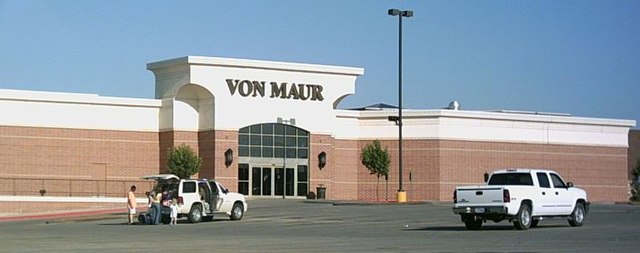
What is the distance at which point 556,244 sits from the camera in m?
24.3

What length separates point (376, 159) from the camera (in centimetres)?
6550

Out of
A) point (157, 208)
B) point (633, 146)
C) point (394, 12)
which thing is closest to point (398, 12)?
point (394, 12)

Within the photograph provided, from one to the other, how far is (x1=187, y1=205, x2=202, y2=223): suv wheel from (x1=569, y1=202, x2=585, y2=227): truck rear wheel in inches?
551

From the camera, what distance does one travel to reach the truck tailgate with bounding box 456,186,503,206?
105 feet

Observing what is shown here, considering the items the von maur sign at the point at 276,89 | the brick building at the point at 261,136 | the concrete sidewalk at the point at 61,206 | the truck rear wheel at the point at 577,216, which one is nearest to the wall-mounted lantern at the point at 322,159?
the brick building at the point at 261,136

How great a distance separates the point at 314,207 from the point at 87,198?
1244 centimetres

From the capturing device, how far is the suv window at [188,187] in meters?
41.7

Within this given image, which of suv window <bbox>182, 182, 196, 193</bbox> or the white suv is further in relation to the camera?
suv window <bbox>182, 182, 196, 193</bbox>

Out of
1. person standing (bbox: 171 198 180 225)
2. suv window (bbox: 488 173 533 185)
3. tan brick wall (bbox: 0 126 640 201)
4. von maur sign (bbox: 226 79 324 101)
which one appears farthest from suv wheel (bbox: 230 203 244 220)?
von maur sign (bbox: 226 79 324 101)

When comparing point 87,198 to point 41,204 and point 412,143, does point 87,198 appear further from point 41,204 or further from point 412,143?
point 412,143

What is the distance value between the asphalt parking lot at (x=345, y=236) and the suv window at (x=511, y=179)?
1326 millimetres

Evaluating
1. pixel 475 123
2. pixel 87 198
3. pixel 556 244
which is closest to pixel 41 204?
pixel 87 198

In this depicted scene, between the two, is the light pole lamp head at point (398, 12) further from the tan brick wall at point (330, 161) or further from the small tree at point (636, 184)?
the small tree at point (636, 184)

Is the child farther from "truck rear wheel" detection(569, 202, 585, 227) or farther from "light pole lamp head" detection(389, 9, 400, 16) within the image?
"light pole lamp head" detection(389, 9, 400, 16)
